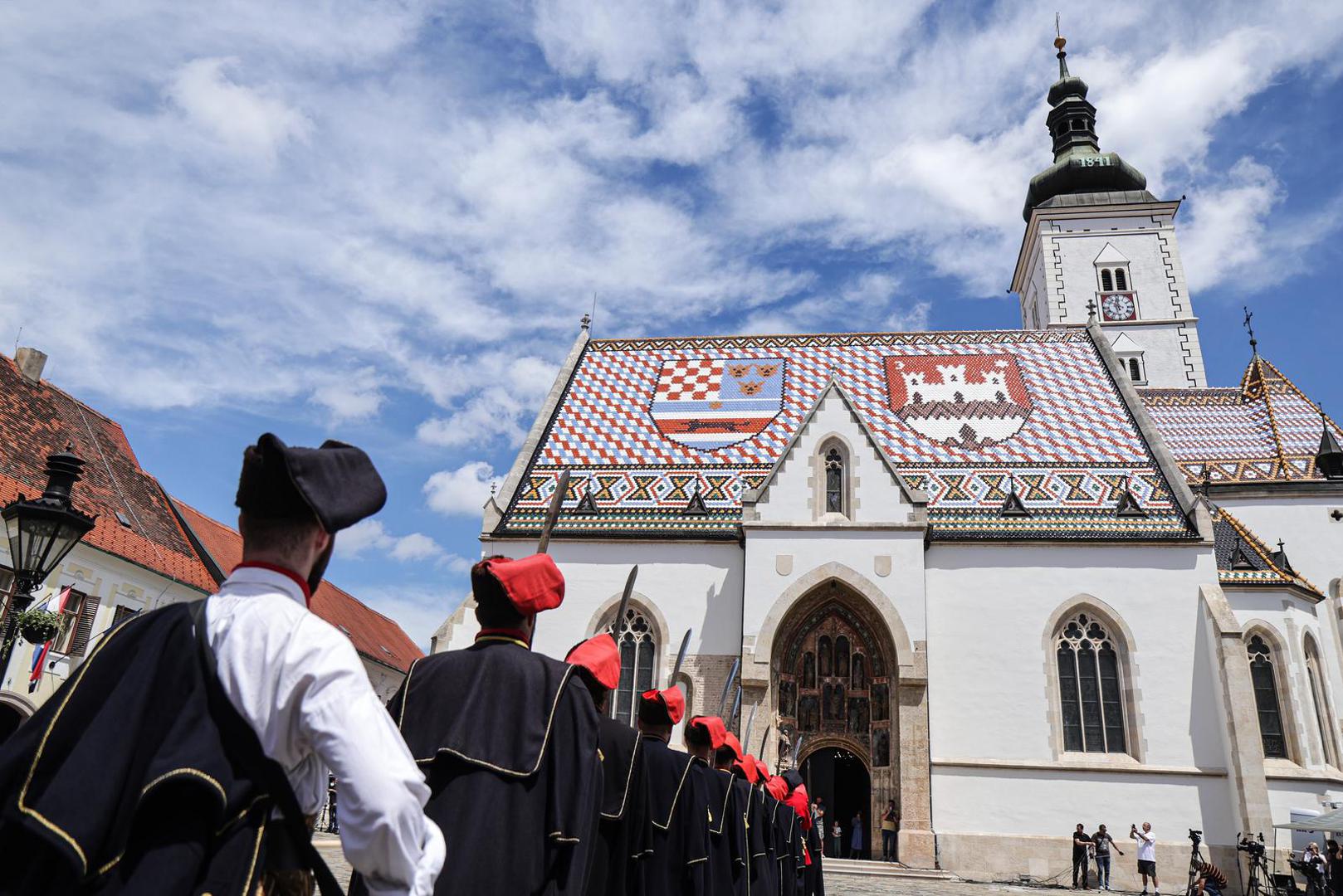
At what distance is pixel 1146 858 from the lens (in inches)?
625

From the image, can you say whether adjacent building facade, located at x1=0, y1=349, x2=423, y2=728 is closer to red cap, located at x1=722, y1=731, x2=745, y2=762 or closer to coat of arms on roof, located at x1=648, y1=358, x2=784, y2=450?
coat of arms on roof, located at x1=648, y1=358, x2=784, y2=450

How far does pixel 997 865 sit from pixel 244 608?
18.0 meters

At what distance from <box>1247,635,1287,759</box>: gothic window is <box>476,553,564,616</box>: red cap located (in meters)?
19.3

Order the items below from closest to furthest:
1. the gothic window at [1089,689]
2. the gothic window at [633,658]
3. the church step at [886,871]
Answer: the church step at [886,871] < the gothic window at [1089,689] < the gothic window at [633,658]

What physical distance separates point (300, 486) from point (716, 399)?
2225cm

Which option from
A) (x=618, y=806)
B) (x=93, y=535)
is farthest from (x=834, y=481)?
(x=618, y=806)

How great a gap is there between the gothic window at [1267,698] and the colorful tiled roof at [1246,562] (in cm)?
124

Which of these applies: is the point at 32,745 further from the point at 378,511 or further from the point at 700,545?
the point at 700,545

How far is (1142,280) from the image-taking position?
37312 millimetres

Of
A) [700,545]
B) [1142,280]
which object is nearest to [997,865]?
[700,545]

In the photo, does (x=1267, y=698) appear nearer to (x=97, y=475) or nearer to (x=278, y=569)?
(x=278, y=569)

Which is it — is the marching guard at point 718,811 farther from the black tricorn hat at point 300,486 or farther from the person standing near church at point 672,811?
the black tricorn hat at point 300,486

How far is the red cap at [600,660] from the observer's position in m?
4.00

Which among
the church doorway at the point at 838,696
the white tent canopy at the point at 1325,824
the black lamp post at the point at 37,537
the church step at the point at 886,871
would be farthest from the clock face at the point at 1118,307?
the black lamp post at the point at 37,537
